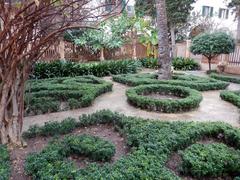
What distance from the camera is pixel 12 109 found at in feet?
14.1

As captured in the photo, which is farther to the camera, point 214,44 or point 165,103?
point 214,44

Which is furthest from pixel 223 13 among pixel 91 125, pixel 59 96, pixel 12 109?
pixel 12 109

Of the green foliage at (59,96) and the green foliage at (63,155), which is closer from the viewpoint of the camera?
the green foliage at (63,155)

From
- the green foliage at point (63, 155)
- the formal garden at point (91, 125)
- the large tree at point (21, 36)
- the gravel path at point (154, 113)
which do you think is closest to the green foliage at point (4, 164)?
the formal garden at point (91, 125)

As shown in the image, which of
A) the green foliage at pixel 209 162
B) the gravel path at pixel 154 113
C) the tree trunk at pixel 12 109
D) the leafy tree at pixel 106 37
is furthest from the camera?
the leafy tree at pixel 106 37

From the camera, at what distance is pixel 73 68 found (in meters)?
12.8

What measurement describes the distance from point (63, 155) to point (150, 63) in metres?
13.4

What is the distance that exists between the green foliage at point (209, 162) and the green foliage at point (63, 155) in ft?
3.63

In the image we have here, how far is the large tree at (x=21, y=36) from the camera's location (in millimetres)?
3307

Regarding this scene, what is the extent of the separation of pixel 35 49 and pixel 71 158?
170 cm

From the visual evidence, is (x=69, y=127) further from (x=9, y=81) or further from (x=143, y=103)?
(x=143, y=103)

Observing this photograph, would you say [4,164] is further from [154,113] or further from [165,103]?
[165,103]

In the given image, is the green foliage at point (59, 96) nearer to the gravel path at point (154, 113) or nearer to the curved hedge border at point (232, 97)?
the gravel path at point (154, 113)

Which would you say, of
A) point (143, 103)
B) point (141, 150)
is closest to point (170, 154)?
point (141, 150)
